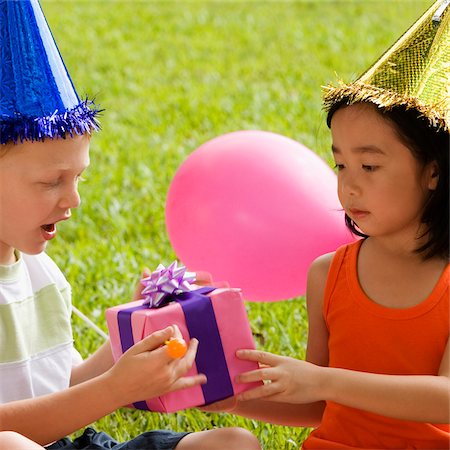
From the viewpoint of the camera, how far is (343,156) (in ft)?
6.32

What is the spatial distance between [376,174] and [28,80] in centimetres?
69

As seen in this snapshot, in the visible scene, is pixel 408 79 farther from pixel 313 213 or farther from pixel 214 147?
pixel 214 147

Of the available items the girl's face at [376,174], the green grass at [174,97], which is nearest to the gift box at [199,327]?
the girl's face at [376,174]

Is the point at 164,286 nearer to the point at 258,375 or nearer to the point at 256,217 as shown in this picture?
the point at 258,375

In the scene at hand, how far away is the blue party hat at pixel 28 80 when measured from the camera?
6.20 ft

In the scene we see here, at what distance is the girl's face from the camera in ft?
6.20

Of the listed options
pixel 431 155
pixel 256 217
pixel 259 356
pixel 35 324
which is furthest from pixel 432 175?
pixel 35 324

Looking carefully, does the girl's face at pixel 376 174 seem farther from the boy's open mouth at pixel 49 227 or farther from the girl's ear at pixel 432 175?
the boy's open mouth at pixel 49 227

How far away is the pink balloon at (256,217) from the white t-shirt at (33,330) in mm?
531

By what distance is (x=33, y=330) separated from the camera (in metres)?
2.10

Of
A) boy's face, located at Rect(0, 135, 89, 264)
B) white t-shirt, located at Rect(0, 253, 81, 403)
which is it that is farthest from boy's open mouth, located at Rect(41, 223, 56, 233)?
white t-shirt, located at Rect(0, 253, 81, 403)

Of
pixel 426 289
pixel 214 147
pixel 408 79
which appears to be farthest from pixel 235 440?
pixel 214 147

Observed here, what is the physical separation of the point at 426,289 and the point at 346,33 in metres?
4.57

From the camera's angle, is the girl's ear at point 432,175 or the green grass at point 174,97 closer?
the girl's ear at point 432,175
